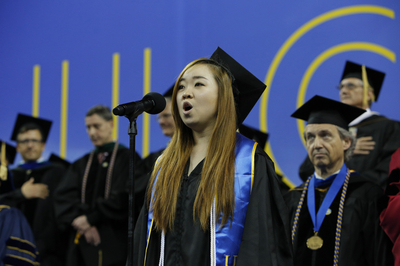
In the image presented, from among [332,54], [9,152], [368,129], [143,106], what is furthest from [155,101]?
[9,152]

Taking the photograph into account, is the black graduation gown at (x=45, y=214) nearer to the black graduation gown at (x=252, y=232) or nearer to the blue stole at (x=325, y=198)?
the blue stole at (x=325, y=198)

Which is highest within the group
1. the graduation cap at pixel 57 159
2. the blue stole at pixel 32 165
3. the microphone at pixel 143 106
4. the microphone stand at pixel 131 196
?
the graduation cap at pixel 57 159

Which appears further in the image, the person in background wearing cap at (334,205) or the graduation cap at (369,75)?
the graduation cap at (369,75)

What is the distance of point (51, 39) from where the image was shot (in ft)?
24.1

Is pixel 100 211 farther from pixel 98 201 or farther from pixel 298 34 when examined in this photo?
pixel 298 34

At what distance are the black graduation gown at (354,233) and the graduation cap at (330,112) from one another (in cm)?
51

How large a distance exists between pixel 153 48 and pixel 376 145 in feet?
11.1

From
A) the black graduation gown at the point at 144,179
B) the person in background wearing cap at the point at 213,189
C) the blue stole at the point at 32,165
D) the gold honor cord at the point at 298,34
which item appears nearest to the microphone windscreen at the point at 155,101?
the person in background wearing cap at the point at 213,189

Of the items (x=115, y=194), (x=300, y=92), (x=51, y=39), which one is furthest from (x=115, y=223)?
(x=51, y=39)

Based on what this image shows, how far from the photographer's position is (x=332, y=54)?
529 centimetres

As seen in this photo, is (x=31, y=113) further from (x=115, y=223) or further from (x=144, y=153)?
(x=115, y=223)

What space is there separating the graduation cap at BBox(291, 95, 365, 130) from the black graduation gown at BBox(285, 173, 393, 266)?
0.51m

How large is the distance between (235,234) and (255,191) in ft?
0.74

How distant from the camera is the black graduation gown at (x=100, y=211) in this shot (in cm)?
479
